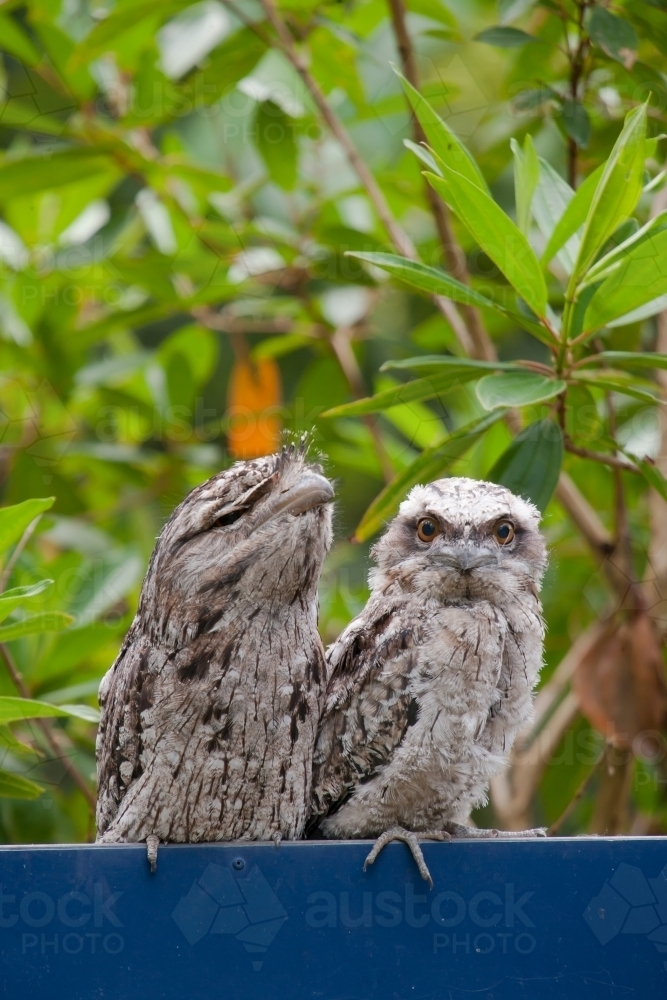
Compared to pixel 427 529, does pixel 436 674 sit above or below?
below

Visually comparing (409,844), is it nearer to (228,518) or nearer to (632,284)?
(228,518)

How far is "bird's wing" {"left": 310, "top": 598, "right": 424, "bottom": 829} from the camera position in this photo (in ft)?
6.63

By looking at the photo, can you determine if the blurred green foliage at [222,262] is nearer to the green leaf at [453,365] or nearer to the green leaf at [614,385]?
the green leaf at [614,385]

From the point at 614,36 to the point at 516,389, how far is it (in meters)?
1.03

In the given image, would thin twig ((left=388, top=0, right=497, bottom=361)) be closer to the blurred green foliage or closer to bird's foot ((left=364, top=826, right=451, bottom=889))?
the blurred green foliage

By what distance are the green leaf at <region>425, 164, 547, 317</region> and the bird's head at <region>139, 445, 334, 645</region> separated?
0.56 m

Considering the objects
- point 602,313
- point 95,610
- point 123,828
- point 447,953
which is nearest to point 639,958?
point 447,953

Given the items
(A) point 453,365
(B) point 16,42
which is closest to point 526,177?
(A) point 453,365

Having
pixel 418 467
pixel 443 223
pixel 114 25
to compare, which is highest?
pixel 114 25

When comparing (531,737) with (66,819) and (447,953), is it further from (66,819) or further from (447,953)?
(447,953)

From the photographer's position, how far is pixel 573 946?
1.63 metres

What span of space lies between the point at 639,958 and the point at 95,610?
196 cm

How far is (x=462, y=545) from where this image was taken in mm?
2111

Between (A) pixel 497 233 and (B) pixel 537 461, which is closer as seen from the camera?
(A) pixel 497 233
